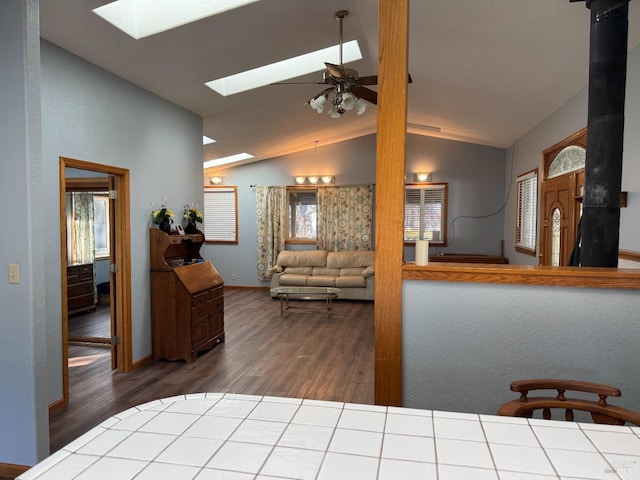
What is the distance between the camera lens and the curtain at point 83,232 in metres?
6.18

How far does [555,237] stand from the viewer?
4.68 m

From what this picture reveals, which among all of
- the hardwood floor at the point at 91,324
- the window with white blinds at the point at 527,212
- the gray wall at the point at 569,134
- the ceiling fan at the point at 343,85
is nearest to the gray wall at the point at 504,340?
the gray wall at the point at 569,134

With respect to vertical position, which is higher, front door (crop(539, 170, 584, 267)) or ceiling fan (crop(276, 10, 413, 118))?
ceiling fan (crop(276, 10, 413, 118))

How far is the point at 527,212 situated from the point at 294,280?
3925 millimetres

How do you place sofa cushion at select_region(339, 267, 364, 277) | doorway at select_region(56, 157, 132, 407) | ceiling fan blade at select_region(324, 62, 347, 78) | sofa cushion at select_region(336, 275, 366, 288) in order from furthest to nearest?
sofa cushion at select_region(339, 267, 364, 277) < sofa cushion at select_region(336, 275, 366, 288) < doorway at select_region(56, 157, 132, 407) < ceiling fan blade at select_region(324, 62, 347, 78)

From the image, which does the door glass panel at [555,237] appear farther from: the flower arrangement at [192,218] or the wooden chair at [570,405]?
the flower arrangement at [192,218]

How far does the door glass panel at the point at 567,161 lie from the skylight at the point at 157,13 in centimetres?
339

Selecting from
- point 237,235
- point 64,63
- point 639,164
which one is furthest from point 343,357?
point 237,235

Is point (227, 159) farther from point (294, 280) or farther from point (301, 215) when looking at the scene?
point (294, 280)

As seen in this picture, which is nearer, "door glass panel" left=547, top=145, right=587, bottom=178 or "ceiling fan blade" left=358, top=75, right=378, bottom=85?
"ceiling fan blade" left=358, top=75, right=378, bottom=85

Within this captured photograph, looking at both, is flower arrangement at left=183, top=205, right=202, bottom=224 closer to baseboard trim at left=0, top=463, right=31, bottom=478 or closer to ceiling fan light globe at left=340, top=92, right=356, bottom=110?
ceiling fan light globe at left=340, top=92, right=356, bottom=110

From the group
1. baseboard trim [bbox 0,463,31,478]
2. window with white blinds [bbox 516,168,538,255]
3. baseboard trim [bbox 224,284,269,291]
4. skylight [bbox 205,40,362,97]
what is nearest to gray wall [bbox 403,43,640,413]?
baseboard trim [bbox 0,463,31,478]

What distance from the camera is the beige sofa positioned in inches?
281

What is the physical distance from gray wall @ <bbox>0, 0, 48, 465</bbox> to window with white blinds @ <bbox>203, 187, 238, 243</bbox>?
243 inches
